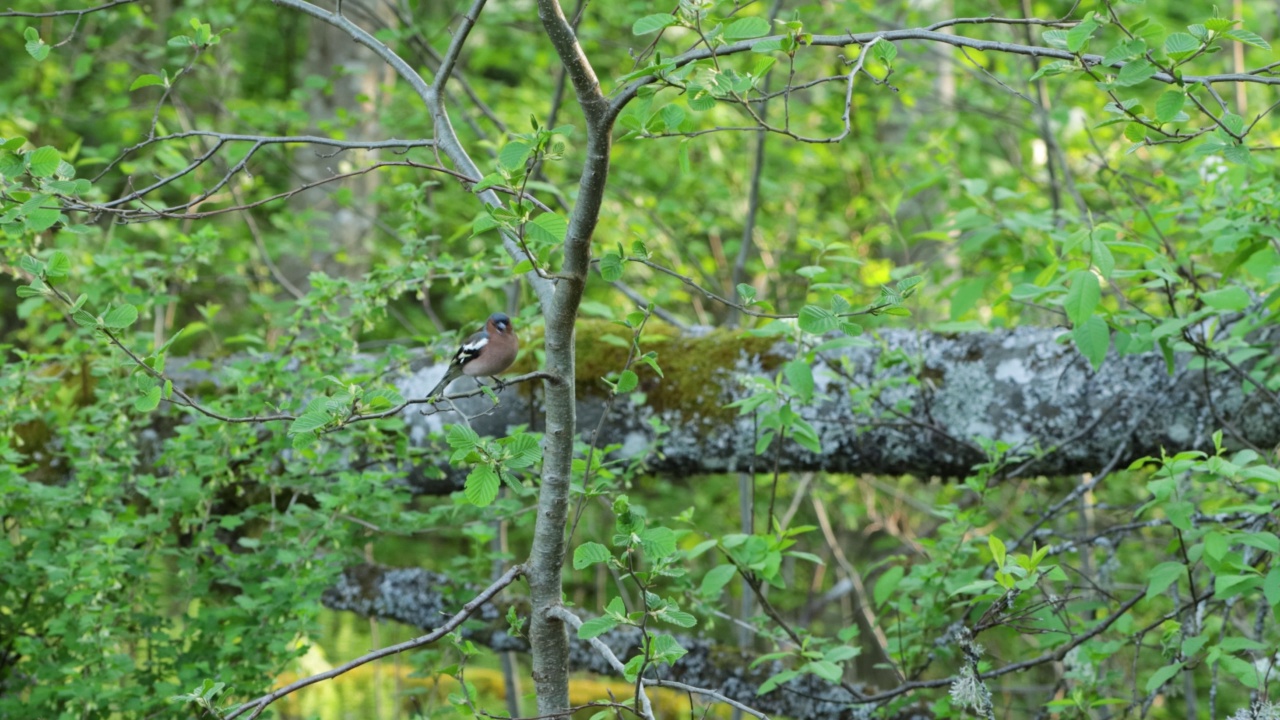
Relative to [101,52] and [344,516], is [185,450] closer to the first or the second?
[344,516]

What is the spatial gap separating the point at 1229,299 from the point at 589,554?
178 centimetres

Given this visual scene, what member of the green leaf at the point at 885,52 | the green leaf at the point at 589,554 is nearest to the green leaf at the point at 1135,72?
the green leaf at the point at 885,52

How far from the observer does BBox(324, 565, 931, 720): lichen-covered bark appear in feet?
11.4

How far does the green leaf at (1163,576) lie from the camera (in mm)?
2457

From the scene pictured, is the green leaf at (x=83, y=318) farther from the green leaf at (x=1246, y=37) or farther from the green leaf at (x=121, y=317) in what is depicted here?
the green leaf at (x=1246, y=37)

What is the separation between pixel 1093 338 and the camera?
259 centimetres

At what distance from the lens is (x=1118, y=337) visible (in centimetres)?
282

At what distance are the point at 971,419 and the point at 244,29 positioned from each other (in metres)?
8.06

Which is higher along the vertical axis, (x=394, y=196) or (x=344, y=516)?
(x=394, y=196)

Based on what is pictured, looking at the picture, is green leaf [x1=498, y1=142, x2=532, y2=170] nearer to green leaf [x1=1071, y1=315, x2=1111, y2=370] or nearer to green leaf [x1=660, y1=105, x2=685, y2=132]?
green leaf [x1=660, y1=105, x2=685, y2=132]

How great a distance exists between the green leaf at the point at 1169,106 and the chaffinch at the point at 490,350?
1791mm

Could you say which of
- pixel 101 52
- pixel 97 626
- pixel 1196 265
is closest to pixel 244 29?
pixel 101 52

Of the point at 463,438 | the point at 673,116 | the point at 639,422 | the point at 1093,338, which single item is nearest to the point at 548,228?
the point at 673,116

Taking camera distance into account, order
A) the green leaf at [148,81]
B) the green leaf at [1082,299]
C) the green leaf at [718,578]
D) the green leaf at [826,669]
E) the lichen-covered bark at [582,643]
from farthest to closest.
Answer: the lichen-covered bark at [582,643]
the green leaf at [718,578]
the green leaf at [826,669]
the green leaf at [1082,299]
the green leaf at [148,81]
